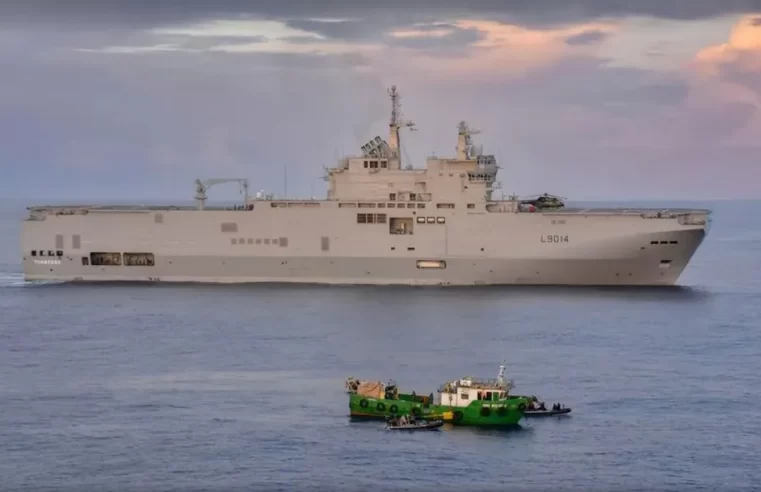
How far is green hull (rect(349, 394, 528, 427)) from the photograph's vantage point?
114 feet

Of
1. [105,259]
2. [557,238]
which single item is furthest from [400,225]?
[105,259]

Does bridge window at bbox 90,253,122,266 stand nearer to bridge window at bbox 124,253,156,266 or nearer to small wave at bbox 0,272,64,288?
bridge window at bbox 124,253,156,266

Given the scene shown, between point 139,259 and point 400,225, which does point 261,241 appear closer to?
A: point 139,259

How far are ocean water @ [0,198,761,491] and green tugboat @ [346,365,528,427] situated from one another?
54cm

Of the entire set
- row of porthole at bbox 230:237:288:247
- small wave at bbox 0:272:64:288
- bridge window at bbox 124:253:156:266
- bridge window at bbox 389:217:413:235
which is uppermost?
bridge window at bbox 389:217:413:235

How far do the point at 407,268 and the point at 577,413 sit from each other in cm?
2423

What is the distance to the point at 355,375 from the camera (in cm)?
4028

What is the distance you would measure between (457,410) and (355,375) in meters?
5.84

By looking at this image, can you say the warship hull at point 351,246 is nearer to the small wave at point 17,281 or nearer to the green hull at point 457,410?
the small wave at point 17,281

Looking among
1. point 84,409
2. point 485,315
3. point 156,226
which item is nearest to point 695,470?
point 84,409

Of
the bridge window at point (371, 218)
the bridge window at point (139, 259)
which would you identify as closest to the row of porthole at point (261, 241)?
the bridge window at point (371, 218)

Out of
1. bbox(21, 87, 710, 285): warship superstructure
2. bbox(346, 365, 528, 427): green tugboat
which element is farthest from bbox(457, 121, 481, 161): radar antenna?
bbox(346, 365, 528, 427): green tugboat

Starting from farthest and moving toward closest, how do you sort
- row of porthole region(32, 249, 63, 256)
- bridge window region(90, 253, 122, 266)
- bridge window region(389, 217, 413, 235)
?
row of porthole region(32, 249, 63, 256)
bridge window region(90, 253, 122, 266)
bridge window region(389, 217, 413, 235)

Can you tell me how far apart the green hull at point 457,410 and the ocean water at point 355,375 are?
0.51 m
